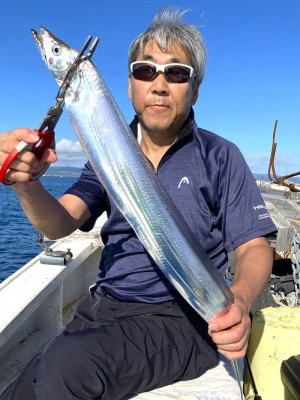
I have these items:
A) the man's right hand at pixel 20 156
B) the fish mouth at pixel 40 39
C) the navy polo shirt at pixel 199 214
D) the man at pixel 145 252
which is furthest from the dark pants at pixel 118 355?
the fish mouth at pixel 40 39

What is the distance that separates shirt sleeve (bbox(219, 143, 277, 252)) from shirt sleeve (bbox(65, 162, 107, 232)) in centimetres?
91

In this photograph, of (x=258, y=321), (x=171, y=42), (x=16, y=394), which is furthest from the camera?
(x=171, y=42)

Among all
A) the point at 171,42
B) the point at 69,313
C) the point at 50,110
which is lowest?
the point at 69,313

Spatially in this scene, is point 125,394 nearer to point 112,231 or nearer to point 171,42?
point 112,231

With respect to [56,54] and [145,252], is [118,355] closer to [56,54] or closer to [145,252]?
[145,252]

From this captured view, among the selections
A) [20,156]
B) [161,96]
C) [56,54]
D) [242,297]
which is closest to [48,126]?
[20,156]

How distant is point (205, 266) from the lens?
2.10 meters

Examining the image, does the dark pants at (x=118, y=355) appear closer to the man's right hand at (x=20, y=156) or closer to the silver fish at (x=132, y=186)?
the silver fish at (x=132, y=186)

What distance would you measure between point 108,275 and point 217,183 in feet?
3.10

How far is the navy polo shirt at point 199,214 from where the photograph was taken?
2.64 m

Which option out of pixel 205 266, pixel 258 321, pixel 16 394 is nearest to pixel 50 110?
pixel 205 266

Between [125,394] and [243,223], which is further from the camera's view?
[243,223]

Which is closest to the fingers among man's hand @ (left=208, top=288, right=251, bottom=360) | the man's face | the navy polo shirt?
man's hand @ (left=208, top=288, right=251, bottom=360)

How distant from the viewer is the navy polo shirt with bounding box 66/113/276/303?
104 inches
